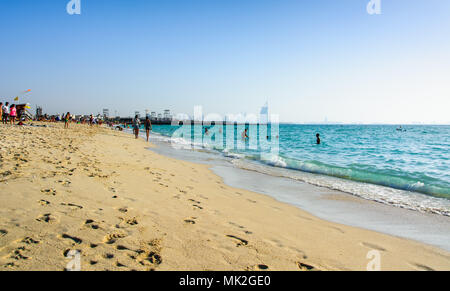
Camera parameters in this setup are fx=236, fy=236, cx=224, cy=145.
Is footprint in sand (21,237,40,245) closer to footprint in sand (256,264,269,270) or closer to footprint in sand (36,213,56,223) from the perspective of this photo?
footprint in sand (36,213,56,223)

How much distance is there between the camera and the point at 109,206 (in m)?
4.43

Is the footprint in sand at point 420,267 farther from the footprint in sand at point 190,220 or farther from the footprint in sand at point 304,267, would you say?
the footprint in sand at point 190,220

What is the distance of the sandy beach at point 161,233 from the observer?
9.31 ft

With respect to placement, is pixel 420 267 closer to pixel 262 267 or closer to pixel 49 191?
pixel 262 267

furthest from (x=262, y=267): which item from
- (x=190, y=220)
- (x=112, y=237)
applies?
(x=112, y=237)

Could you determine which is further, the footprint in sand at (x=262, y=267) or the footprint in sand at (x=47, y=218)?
the footprint in sand at (x=47, y=218)

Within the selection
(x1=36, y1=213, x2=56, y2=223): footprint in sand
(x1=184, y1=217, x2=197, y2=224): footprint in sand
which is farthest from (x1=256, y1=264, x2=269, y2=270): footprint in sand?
(x1=36, y1=213, x2=56, y2=223): footprint in sand

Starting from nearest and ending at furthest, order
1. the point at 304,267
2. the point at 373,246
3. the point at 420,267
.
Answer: the point at 304,267, the point at 420,267, the point at 373,246

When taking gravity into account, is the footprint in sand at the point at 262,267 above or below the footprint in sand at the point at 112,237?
below

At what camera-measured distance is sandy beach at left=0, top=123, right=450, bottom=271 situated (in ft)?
9.31

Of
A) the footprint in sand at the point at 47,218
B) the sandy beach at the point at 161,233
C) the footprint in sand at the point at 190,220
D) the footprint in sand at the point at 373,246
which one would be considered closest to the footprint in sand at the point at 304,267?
the sandy beach at the point at 161,233

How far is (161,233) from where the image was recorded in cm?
360
